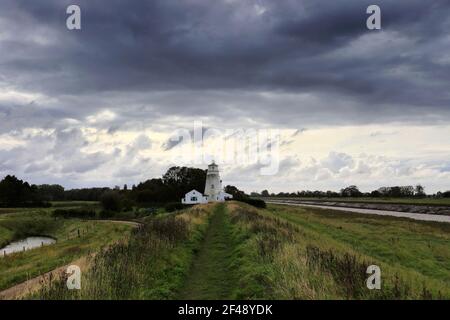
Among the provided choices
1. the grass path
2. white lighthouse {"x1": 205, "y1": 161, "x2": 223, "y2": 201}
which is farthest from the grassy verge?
white lighthouse {"x1": 205, "y1": 161, "x2": 223, "y2": 201}

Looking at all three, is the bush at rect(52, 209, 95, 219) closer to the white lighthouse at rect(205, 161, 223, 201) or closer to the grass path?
the white lighthouse at rect(205, 161, 223, 201)

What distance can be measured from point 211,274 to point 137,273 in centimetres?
323

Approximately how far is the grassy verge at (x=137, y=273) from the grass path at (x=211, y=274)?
32cm

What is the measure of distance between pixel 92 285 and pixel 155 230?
12672 millimetres

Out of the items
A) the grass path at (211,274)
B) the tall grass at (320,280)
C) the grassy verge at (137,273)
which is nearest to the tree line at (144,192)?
the grass path at (211,274)

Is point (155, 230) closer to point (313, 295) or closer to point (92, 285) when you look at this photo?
point (92, 285)

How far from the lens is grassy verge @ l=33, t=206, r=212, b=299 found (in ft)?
38.0

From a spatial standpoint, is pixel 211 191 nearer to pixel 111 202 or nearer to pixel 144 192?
pixel 144 192

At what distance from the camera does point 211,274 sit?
15.9 m

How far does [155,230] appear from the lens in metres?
24.3

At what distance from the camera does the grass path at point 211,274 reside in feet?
42.9

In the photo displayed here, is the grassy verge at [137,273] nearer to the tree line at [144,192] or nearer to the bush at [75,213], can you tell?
the bush at [75,213]

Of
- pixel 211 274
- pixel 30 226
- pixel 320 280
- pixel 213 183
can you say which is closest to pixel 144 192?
pixel 213 183
